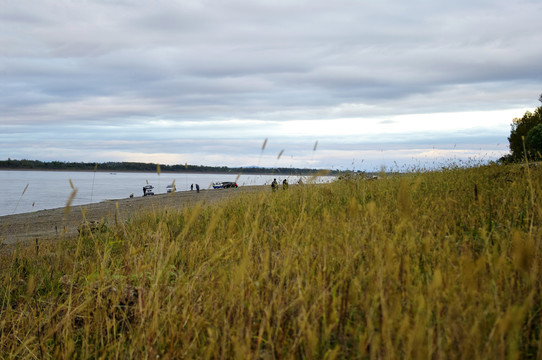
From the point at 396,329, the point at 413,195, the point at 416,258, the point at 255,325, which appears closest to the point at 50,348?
the point at 255,325

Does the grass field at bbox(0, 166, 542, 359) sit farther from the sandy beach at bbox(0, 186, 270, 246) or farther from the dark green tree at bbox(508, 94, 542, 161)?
the dark green tree at bbox(508, 94, 542, 161)

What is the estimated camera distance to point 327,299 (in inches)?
99.0

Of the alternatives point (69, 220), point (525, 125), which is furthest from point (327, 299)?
point (525, 125)

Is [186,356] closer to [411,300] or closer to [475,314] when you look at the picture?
[411,300]

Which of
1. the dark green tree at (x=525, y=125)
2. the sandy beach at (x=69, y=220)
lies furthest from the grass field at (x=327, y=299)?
the dark green tree at (x=525, y=125)

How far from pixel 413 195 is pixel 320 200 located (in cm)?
145

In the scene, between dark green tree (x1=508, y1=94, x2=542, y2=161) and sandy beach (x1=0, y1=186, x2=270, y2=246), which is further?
dark green tree (x1=508, y1=94, x2=542, y2=161)

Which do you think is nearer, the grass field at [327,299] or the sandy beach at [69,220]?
the grass field at [327,299]

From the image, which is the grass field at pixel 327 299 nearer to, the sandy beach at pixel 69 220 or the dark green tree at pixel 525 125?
the sandy beach at pixel 69 220

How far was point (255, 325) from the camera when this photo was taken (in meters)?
2.46

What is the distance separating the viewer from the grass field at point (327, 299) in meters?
1.95

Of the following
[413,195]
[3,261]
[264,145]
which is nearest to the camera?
[264,145]

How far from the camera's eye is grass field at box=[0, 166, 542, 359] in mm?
1945

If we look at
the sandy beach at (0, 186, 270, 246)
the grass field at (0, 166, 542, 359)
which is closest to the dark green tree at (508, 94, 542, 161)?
the sandy beach at (0, 186, 270, 246)
